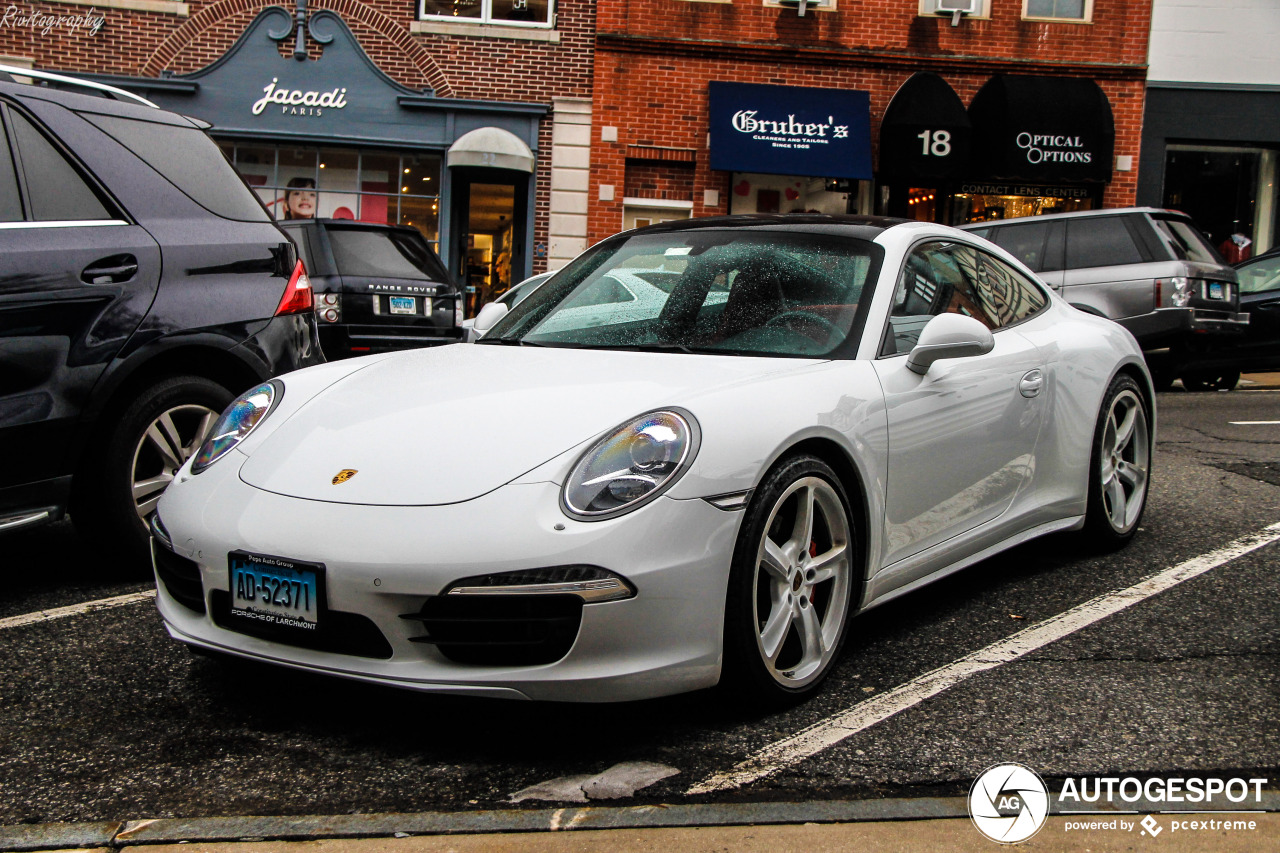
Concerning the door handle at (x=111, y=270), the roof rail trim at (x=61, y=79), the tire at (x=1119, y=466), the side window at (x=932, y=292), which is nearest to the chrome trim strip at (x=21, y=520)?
the door handle at (x=111, y=270)

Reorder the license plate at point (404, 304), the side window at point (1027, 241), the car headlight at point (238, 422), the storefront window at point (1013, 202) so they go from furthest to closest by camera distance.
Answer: the storefront window at point (1013, 202) < the side window at point (1027, 241) < the license plate at point (404, 304) < the car headlight at point (238, 422)

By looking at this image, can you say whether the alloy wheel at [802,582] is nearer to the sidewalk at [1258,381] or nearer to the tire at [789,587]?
the tire at [789,587]

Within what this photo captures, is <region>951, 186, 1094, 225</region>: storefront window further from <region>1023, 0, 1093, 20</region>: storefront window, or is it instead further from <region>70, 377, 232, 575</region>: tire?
<region>70, 377, 232, 575</region>: tire

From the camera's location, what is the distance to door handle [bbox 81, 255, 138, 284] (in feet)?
13.7

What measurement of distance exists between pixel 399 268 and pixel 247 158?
7.80 meters

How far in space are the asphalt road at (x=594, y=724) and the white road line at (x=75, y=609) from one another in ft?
0.19

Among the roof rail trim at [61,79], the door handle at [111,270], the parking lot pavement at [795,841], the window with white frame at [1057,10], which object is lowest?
the parking lot pavement at [795,841]

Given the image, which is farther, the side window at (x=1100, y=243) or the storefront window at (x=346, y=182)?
the storefront window at (x=346, y=182)

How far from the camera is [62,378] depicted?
13.3 ft

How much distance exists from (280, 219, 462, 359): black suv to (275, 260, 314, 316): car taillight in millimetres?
4418

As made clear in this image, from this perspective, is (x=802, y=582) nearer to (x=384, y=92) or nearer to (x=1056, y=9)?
(x=384, y=92)

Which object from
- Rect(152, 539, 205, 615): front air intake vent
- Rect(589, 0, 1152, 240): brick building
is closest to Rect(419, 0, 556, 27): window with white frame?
Rect(589, 0, 1152, 240): brick building

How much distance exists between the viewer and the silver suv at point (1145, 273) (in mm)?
11211

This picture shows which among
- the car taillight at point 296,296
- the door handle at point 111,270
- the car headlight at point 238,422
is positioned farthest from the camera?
the car taillight at point 296,296
